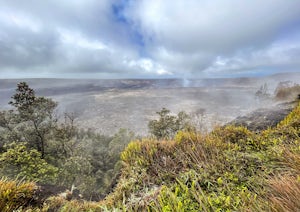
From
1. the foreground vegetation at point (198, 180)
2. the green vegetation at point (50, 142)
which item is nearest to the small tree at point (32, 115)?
the green vegetation at point (50, 142)

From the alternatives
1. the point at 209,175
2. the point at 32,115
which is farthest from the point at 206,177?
the point at 32,115

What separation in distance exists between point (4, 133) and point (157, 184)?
518 inches

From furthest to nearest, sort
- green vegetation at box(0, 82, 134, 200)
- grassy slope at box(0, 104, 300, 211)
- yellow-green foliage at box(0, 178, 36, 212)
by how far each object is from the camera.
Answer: green vegetation at box(0, 82, 134, 200) < yellow-green foliage at box(0, 178, 36, 212) < grassy slope at box(0, 104, 300, 211)

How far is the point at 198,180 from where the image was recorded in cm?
248

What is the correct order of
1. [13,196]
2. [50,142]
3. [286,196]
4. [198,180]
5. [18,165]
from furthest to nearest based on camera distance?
[50,142], [18,165], [198,180], [13,196], [286,196]

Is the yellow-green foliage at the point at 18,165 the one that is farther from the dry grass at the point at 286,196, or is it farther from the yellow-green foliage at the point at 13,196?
the dry grass at the point at 286,196

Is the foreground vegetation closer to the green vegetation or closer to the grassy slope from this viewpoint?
the grassy slope

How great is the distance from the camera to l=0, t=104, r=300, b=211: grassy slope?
1.80 metres

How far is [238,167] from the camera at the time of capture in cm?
263

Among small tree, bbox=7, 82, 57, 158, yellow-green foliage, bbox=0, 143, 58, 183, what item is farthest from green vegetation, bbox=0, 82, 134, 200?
yellow-green foliage, bbox=0, 143, 58, 183

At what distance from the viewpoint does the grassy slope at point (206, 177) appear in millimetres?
1805

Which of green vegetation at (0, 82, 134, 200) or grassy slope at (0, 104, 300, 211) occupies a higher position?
grassy slope at (0, 104, 300, 211)

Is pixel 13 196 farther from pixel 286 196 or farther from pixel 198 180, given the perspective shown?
pixel 286 196

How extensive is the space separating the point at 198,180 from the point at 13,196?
253cm
